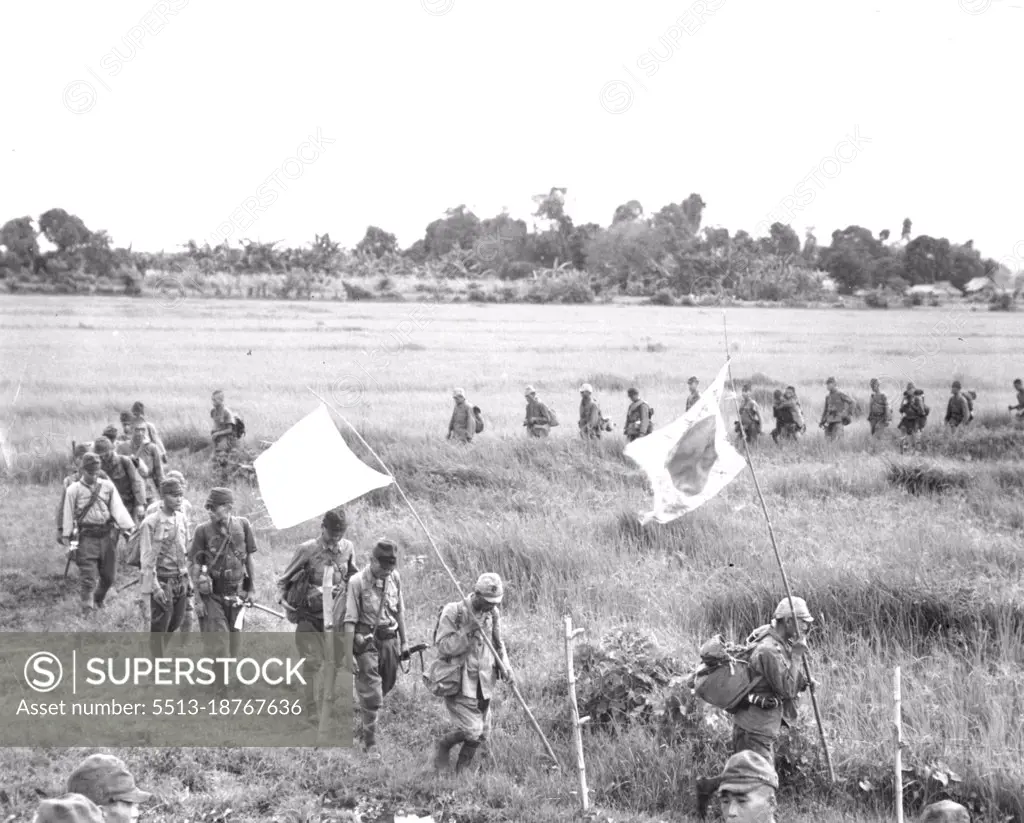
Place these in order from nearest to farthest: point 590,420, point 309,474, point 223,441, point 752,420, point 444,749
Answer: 1. point 444,749
2. point 309,474
3. point 223,441
4. point 590,420
5. point 752,420

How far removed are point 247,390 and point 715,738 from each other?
65.2 feet

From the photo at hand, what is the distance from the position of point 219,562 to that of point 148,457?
18.8ft

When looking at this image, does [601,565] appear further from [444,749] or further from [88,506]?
[88,506]

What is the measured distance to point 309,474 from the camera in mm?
7684

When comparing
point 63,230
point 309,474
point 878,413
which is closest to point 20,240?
point 63,230

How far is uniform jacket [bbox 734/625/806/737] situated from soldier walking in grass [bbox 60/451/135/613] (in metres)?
6.67

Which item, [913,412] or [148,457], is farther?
[913,412]

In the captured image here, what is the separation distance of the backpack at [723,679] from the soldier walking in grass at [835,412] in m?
12.9

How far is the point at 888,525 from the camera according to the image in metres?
12.8

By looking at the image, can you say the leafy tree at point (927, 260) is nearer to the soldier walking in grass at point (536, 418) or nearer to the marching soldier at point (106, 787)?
the soldier walking in grass at point (536, 418)

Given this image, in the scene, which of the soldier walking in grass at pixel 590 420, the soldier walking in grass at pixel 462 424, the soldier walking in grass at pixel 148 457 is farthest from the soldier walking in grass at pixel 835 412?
the soldier walking in grass at pixel 148 457

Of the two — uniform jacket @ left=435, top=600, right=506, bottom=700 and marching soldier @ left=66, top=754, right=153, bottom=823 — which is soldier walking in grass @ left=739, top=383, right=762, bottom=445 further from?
marching soldier @ left=66, top=754, right=153, bottom=823

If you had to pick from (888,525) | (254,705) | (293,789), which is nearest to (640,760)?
(293,789)

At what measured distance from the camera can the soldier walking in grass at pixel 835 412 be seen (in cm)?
1841
